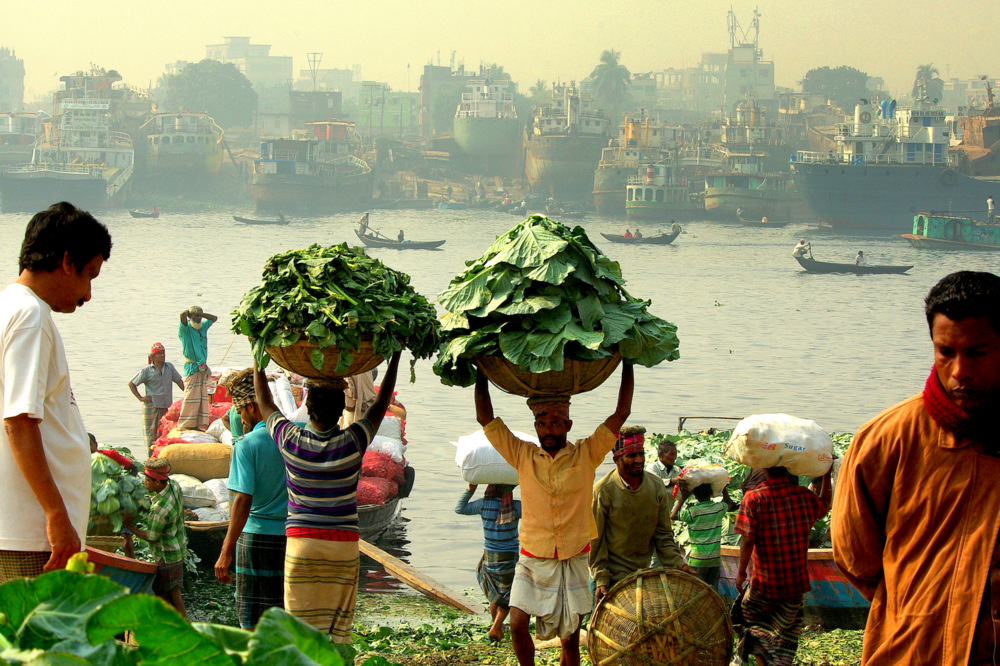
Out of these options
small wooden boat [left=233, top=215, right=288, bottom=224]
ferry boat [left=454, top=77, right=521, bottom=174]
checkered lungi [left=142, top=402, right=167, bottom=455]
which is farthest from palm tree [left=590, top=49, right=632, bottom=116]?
checkered lungi [left=142, top=402, right=167, bottom=455]

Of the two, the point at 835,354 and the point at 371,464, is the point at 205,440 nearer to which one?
the point at 371,464

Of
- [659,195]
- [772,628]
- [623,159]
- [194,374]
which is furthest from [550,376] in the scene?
[623,159]

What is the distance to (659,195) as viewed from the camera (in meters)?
65.8

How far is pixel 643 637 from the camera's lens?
3.99 metres

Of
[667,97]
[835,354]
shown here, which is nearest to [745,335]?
[835,354]

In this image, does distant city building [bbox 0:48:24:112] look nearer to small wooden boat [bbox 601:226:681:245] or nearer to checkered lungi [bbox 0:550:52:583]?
small wooden boat [bbox 601:226:681:245]

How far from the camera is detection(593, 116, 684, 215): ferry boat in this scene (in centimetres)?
6950

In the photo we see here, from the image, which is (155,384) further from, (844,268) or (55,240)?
(844,268)

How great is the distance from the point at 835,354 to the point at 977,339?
23.9m

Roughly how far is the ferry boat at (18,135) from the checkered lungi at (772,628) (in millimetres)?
77255

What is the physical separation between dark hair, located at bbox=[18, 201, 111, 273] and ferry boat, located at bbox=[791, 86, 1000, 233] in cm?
6208

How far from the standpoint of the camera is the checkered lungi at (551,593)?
3982 mm

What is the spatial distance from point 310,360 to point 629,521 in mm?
1770

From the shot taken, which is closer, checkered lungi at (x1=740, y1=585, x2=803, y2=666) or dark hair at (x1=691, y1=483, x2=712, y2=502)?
checkered lungi at (x1=740, y1=585, x2=803, y2=666)
